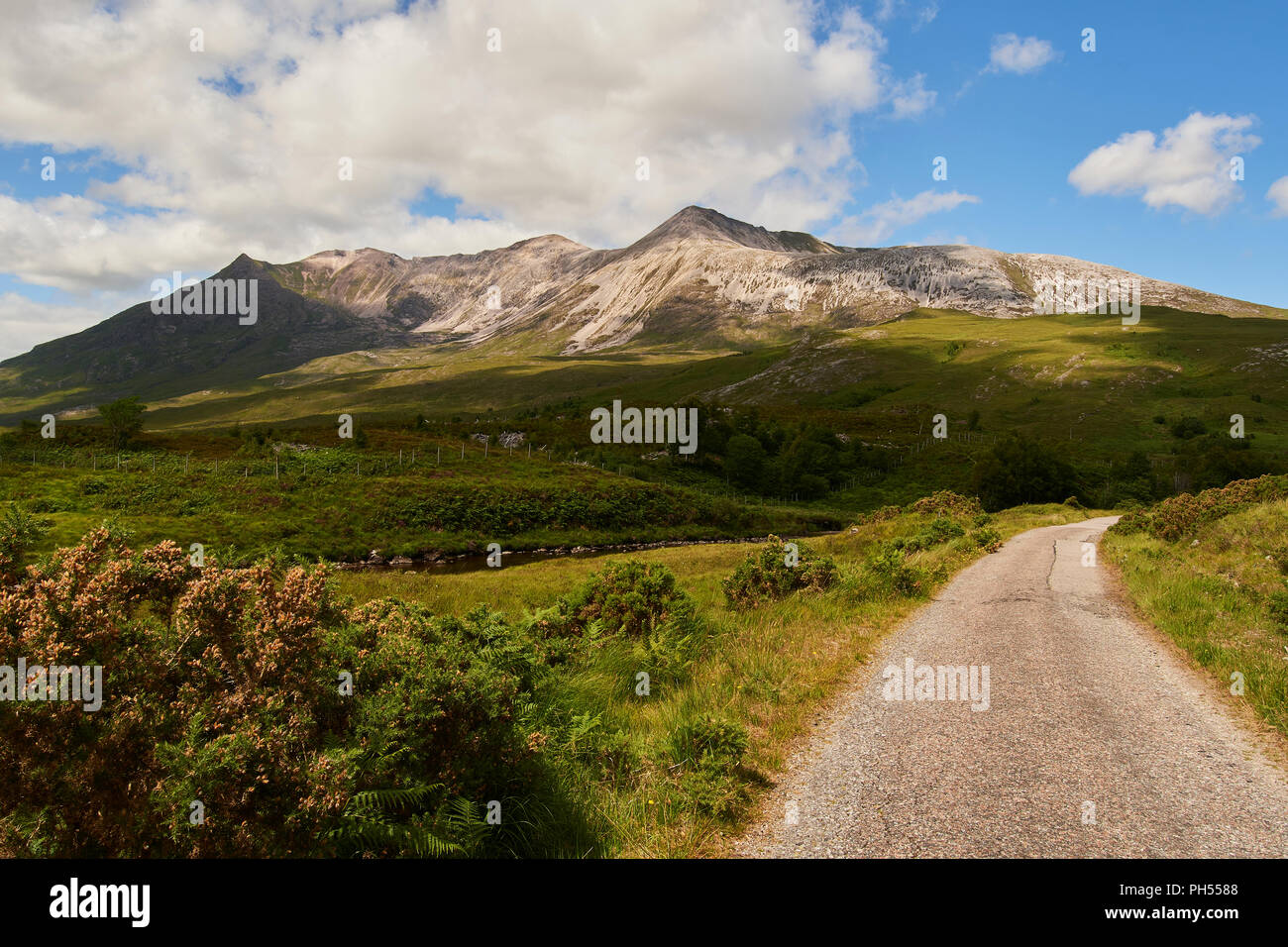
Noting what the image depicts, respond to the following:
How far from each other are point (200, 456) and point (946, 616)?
85777mm

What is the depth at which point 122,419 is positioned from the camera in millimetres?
81188

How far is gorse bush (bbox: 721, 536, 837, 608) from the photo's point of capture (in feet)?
68.5

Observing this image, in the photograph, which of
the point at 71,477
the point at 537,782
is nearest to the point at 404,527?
the point at 71,477

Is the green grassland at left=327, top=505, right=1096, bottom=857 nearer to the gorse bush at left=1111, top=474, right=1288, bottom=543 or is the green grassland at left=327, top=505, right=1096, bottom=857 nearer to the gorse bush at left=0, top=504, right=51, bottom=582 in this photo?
the gorse bush at left=0, top=504, right=51, bottom=582

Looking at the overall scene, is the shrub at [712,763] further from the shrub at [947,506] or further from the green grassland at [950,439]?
the green grassland at [950,439]

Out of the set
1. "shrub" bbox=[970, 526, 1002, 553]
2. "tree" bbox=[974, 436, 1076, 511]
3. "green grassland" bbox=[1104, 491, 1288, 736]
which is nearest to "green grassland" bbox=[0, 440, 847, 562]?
"tree" bbox=[974, 436, 1076, 511]

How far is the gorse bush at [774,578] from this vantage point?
20.9 m

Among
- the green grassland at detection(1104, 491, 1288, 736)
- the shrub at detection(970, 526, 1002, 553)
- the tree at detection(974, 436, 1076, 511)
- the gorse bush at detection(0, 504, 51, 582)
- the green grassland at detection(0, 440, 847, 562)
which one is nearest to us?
the gorse bush at detection(0, 504, 51, 582)

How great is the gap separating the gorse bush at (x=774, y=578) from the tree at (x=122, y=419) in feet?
288

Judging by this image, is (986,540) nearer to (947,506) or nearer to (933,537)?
(933,537)

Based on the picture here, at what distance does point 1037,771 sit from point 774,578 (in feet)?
44.6

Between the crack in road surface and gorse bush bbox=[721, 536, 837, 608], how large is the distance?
23.3 feet

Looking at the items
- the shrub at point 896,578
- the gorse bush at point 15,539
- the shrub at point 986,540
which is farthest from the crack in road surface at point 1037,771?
the shrub at point 986,540
